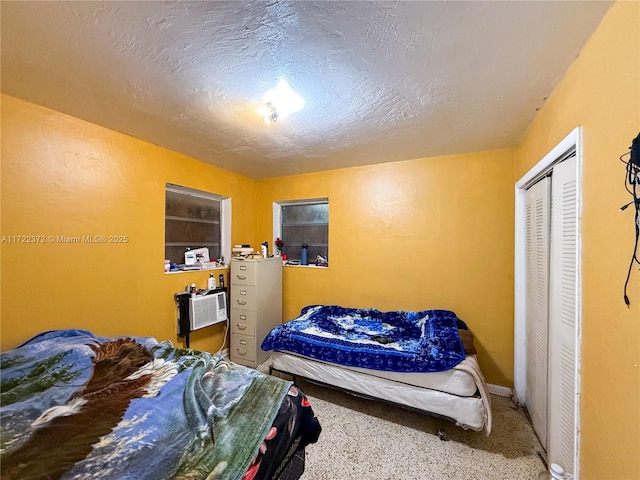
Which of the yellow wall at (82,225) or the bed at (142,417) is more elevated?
the yellow wall at (82,225)

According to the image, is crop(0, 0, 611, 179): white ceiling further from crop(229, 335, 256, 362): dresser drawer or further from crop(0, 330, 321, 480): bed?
crop(229, 335, 256, 362): dresser drawer

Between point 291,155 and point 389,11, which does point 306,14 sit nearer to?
point 389,11

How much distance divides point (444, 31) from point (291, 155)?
70.6 inches

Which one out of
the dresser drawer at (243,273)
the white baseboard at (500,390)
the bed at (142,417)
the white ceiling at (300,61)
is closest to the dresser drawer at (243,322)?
the dresser drawer at (243,273)

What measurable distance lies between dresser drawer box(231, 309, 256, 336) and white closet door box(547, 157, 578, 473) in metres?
2.54

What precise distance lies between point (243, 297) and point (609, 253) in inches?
114

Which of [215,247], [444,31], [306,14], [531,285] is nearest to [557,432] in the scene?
[531,285]

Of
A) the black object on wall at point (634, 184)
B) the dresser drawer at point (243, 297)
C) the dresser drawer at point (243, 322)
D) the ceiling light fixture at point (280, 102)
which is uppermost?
the ceiling light fixture at point (280, 102)

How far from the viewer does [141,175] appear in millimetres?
2262

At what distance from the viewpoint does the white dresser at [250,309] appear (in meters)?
2.86

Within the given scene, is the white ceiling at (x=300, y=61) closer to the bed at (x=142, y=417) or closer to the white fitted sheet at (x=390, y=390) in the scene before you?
the bed at (x=142, y=417)

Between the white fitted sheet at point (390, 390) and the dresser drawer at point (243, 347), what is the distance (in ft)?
1.82

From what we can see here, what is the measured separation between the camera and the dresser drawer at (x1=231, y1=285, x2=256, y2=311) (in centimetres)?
287

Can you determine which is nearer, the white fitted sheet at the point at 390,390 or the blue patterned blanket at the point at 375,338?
the white fitted sheet at the point at 390,390
